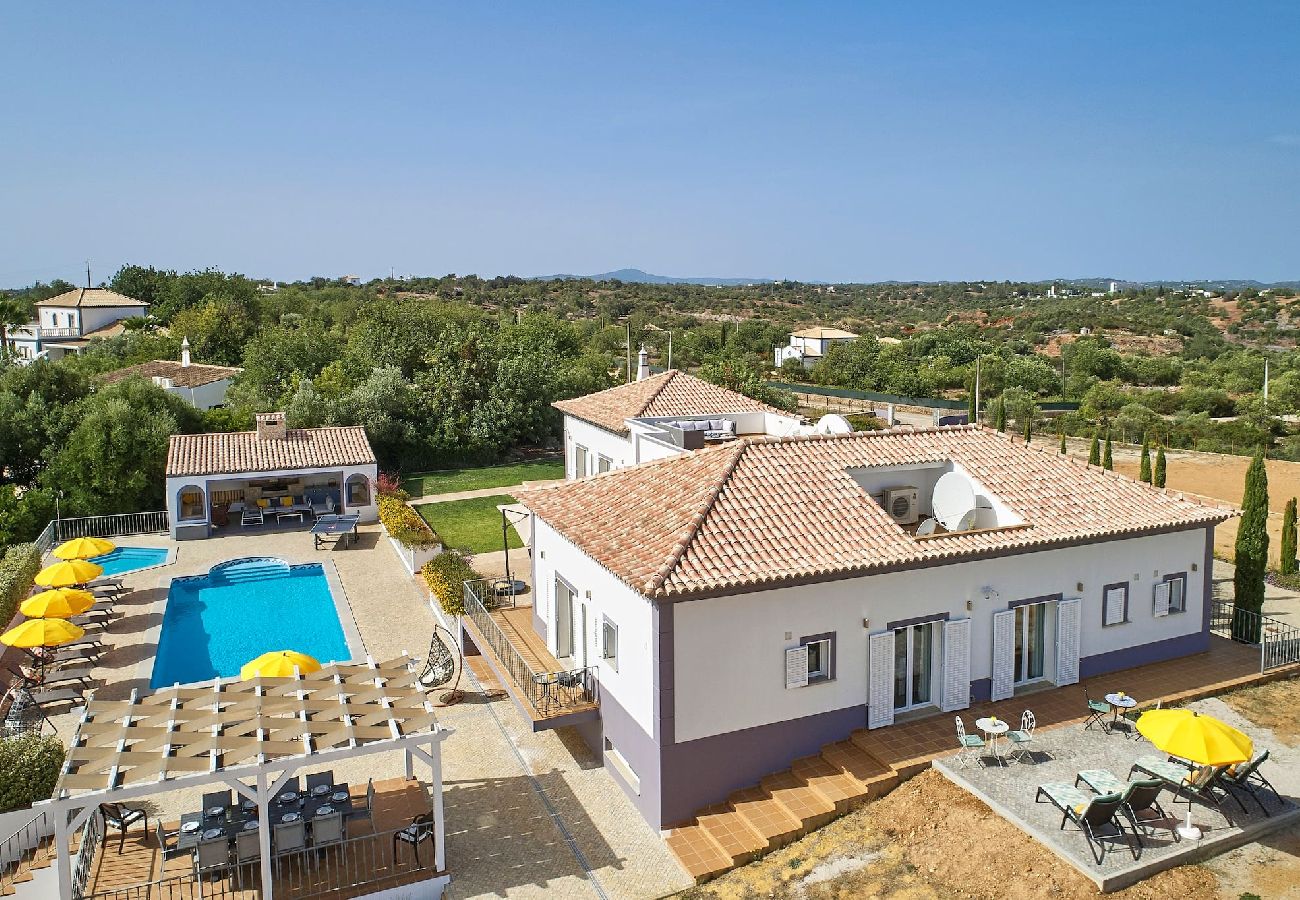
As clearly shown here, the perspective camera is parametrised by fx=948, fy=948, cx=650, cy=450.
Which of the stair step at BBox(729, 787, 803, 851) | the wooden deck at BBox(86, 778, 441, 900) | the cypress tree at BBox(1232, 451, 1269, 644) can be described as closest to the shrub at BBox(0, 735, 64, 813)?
the wooden deck at BBox(86, 778, 441, 900)

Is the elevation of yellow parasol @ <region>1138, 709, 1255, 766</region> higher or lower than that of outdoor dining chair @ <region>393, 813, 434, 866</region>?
higher

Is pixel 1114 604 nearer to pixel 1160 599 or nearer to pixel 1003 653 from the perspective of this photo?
pixel 1160 599

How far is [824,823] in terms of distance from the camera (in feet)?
45.8

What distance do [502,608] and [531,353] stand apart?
98.9 feet

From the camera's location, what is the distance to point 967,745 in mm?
14695

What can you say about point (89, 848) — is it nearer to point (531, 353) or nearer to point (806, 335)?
point (531, 353)

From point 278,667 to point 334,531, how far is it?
16739mm

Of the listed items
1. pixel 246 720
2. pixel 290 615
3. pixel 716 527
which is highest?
pixel 716 527

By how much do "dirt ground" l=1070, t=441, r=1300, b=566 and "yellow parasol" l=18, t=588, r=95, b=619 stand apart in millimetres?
33453

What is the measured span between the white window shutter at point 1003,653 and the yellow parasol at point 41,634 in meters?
18.9

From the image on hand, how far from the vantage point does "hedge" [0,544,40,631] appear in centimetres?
2261

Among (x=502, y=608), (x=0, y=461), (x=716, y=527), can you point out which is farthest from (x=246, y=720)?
(x=0, y=461)

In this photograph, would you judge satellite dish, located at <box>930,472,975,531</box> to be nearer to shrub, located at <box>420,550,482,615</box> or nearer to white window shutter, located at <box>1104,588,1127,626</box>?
white window shutter, located at <box>1104,588,1127,626</box>

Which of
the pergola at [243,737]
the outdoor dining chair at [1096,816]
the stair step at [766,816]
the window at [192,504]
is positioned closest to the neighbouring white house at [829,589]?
the stair step at [766,816]
